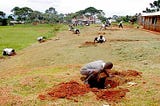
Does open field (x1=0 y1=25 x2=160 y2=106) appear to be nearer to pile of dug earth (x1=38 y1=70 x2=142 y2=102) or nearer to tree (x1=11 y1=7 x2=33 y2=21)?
pile of dug earth (x1=38 y1=70 x2=142 y2=102)

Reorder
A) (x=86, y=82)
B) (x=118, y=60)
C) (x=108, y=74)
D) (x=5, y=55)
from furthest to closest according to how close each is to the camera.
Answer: (x=5, y=55) → (x=118, y=60) → (x=108, y=74) → (x=86, y=82)

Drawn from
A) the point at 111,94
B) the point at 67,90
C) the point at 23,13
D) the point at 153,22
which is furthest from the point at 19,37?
the point at 23,13

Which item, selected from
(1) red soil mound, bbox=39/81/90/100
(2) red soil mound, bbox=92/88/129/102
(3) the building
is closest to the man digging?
(1) red soil mound, bbox=39/81/90/100

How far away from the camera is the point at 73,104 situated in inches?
362

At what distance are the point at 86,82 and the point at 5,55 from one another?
12.7m

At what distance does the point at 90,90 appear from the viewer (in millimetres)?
10398

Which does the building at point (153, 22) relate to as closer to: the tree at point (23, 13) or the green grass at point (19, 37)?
the green grass at point (19, 37)

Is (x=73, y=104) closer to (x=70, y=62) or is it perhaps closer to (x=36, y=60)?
(x=70, y=62)

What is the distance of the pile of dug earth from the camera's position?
31.9 ft

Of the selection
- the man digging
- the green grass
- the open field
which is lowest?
the green grass

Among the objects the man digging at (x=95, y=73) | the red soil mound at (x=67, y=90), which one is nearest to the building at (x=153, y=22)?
the man digging at (x=95, y=73)

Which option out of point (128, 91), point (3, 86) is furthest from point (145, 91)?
point (3, 86)

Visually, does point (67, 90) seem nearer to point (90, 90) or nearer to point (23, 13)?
point (90, 90)

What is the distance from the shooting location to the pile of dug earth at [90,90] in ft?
31.9
